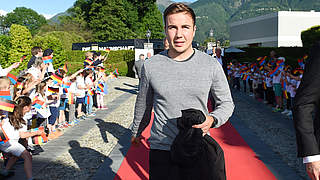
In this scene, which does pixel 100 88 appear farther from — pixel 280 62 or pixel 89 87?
pixel 280 62

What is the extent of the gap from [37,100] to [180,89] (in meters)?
5.17

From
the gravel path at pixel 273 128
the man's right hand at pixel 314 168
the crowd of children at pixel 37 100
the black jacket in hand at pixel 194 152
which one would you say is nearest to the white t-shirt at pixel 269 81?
the gravel path at pixel 273 128

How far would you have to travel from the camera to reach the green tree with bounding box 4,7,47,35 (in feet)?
340

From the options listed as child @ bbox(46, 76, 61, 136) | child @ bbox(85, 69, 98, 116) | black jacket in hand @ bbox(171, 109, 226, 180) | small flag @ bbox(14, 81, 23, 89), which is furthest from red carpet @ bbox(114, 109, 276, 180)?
child @ bbox(85, 69, 98, 116)

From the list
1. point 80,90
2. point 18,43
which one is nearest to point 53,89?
point 80,90

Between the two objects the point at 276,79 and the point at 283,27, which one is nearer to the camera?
the point at 276,79

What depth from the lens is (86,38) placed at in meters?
56.3

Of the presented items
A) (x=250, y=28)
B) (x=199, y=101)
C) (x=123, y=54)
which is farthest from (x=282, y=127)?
(x=250, y=28)

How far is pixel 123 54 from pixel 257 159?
28339 millimetres

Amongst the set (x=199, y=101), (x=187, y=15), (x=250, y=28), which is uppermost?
(x=250, y=28)

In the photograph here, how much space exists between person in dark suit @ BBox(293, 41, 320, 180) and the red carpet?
296 cm

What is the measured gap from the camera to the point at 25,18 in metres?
104

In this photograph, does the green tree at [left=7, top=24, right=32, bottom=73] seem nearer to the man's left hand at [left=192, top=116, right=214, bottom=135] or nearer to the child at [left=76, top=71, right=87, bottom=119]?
the child at [left=76, top=71, right=87, bottom=119]

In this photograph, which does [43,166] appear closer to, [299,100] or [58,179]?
[58,179]
